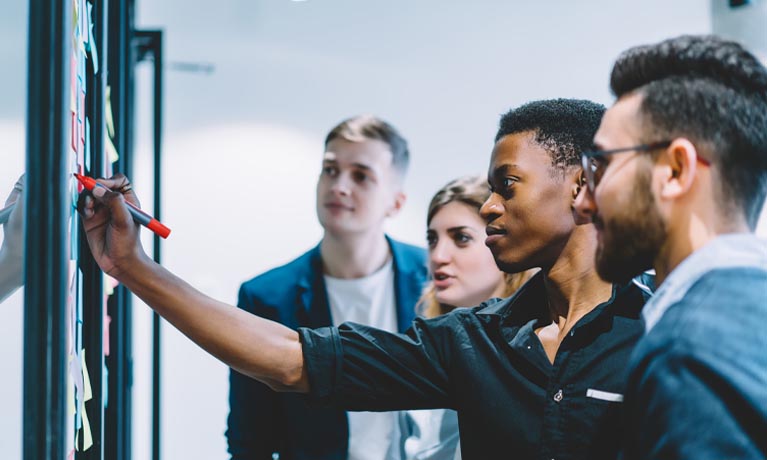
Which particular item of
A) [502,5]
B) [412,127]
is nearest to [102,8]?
[502,5]

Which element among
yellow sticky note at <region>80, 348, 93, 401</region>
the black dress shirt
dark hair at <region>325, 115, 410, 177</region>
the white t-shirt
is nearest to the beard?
the black dress shirt

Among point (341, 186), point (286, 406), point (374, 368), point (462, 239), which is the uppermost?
point (341, 186)

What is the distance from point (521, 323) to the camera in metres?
1.40

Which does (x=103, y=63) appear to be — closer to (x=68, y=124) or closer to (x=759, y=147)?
(x=68, y=124)

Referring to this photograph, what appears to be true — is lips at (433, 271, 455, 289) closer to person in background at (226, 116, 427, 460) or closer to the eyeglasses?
person in background at (226, 116, 427, 460)

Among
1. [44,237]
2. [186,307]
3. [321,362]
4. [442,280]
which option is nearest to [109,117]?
[186,307]

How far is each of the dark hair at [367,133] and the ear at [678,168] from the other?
1.75 meters

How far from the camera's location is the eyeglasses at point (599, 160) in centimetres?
89

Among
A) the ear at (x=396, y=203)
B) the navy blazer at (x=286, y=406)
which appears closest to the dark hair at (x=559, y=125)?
the navy blazer at (x=286, y=406)

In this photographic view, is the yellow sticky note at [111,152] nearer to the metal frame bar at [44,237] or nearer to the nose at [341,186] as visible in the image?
the metal frame bar at [44,237]

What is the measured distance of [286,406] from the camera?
2188 mm

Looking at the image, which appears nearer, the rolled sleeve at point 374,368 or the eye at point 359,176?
the rolled sleeve at point 374,368

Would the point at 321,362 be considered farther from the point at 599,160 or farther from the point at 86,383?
the point at 599,160

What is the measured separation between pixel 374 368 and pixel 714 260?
672 mm
